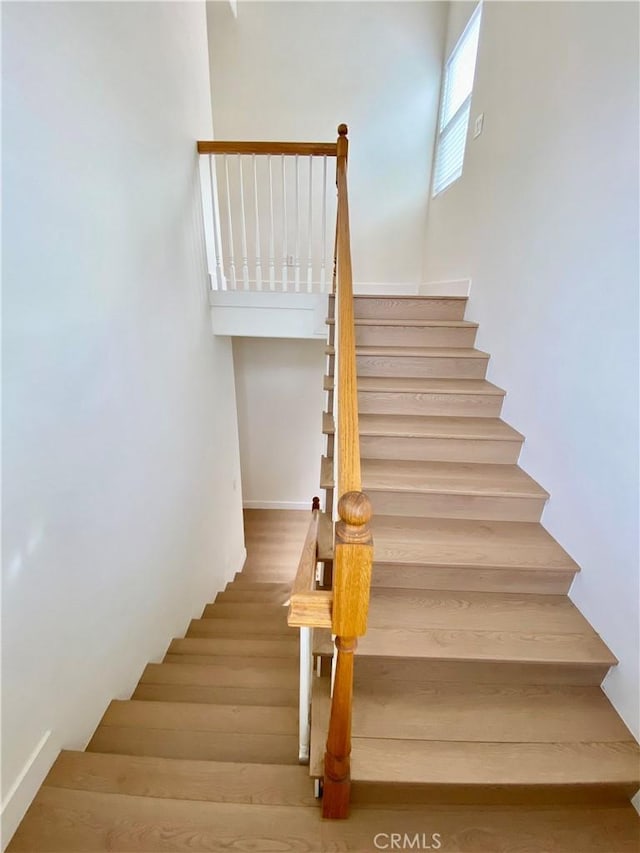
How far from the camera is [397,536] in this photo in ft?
5.42

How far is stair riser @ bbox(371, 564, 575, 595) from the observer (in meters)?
1.52

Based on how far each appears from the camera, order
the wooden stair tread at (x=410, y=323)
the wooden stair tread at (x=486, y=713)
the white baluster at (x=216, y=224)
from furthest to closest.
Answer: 1. the white baluster at (x=216, y=224)
2. the wooden stair tread at (x=410, y=323)
3. the wooden stair tread at (x=486, y=713)

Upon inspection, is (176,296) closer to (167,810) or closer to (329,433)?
(329,433)

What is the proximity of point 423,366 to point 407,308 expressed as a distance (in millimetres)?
569

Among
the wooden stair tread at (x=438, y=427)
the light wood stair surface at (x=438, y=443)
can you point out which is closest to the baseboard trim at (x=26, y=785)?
the light wood stair surface at (x=438, y=443)

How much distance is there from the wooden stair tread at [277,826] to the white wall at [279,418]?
3.83m

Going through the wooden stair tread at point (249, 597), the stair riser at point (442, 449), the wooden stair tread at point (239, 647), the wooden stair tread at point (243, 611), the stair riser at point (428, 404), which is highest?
the stair riser at point (428, 404)

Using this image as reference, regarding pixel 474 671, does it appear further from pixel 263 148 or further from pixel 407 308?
pixel 263 148

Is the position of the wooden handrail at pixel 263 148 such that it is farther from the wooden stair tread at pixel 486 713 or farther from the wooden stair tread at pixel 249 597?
the wooden stair tread at pixel 249 597

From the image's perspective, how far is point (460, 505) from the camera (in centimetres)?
177

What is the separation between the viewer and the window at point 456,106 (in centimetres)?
302

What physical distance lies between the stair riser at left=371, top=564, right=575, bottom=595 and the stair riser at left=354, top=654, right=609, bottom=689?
29cm

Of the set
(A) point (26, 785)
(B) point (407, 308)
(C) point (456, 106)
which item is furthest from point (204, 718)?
(C) point (456, 106)

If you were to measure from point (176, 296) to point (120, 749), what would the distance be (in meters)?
2.08
